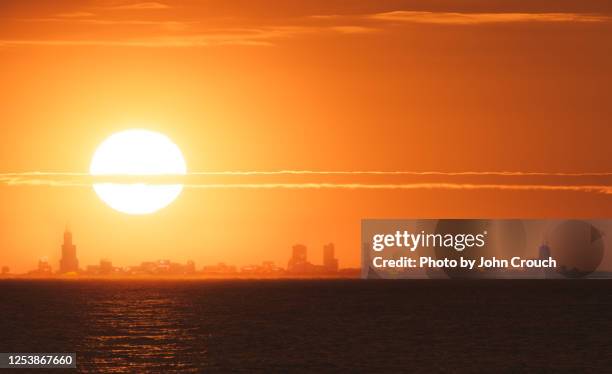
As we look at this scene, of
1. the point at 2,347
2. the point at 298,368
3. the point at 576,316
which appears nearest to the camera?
the point at 298,368

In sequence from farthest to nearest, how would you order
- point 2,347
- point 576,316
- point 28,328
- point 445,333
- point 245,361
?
1. point 576,316
2. point 28,328
3. point 445,333
4. point 2,347
5. point 245,361

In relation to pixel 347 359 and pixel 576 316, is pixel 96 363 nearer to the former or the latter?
pixel 347 359

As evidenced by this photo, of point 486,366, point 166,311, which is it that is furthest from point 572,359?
point 166,311

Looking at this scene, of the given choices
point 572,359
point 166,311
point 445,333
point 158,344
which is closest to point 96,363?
point 158,344

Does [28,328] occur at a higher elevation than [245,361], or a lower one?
higher

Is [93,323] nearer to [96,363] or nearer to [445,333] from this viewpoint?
[445,333]

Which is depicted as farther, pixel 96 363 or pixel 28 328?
pixel 28 328

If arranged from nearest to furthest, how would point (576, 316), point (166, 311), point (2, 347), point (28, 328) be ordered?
point (2, 347), point (28, 328), point (576, 316), point (166, 311)

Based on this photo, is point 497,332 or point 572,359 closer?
point 572,359

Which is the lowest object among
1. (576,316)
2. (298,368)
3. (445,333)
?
(298,368)

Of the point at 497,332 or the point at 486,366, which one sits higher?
the point at 497,332
